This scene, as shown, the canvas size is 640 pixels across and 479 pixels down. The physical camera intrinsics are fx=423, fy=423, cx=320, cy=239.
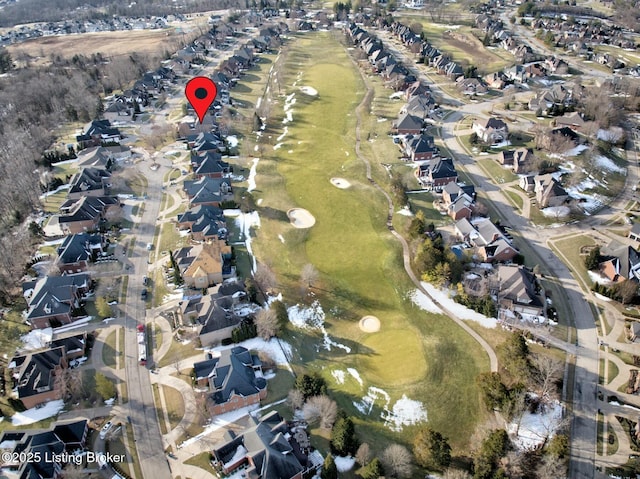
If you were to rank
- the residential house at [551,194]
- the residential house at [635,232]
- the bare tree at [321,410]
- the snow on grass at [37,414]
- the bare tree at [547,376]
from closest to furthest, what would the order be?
1. the bare tree at [321,410]
2. the snow on grass at [37,414]
3. the bare tree at [547,376]
4. the residential house at [635,232]
5. the residential house at [551,194]

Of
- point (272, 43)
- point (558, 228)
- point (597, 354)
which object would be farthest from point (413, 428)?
point (272, 43)

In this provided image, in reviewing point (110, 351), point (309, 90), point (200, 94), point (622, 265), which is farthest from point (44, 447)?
point (309, 90)


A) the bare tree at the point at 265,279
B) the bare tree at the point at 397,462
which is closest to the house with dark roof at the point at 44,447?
the bare tree at the point at 265,279

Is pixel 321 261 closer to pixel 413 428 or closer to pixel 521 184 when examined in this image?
pixel 413 428

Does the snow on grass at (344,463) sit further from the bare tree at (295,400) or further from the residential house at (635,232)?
the residential house at (635,232)

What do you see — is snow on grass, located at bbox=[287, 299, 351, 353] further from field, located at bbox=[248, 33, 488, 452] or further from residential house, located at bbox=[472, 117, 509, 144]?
residential house, located at bbox=[472, 117, 509, 144]

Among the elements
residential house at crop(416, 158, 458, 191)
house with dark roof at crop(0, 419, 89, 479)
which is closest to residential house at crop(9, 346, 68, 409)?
house with dark roof at crop(0, 419, 89, 479)
